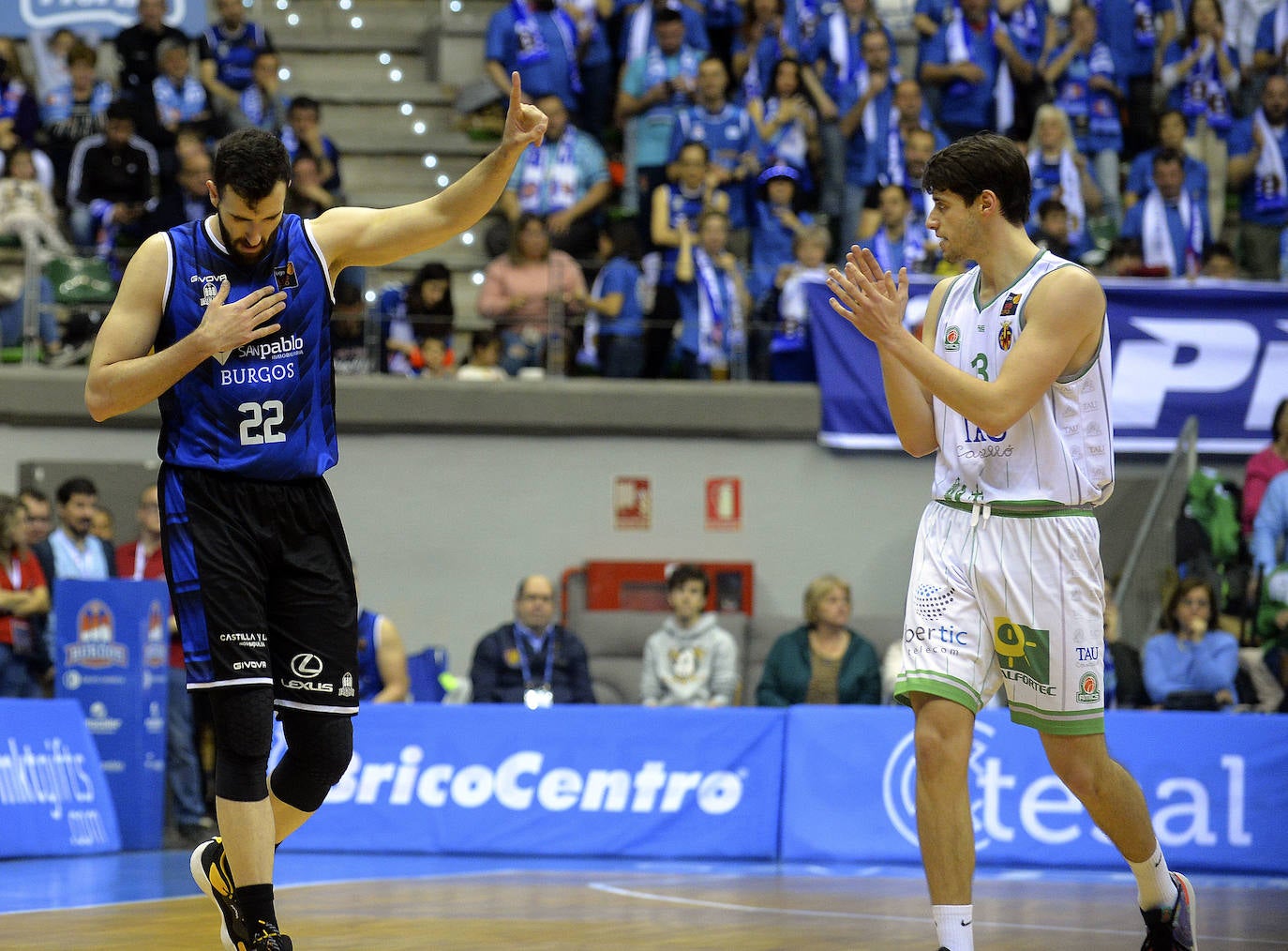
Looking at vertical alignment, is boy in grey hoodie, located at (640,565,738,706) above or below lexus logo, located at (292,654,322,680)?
below

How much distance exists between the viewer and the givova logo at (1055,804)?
10.0 meters

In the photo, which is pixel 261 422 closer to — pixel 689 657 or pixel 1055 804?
pixel 1055 804

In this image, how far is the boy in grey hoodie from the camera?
11.8m

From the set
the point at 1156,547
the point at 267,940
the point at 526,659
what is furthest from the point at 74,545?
the point at 1156,547

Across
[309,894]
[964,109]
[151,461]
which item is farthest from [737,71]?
[309,894]

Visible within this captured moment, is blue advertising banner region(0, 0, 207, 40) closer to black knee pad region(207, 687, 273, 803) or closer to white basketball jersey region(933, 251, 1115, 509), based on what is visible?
black knee pad region(207, 687, 273, 803)

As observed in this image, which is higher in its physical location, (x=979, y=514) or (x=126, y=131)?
(x=126, y=131)

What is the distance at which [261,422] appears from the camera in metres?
5.27

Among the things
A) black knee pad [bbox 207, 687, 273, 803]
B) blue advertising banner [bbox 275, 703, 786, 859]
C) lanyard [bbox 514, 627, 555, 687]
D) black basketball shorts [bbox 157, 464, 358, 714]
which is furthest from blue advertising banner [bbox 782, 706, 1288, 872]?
black knee pad [bbox 207, 687, 273, 803]

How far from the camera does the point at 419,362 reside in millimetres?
14367

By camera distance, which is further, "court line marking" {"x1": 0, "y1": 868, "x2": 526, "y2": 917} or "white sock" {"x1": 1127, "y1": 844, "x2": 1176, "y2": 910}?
"court line marking" {"x1": 0, "y1": 868, "x2": 526, "y2": 917}

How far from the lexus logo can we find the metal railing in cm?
953

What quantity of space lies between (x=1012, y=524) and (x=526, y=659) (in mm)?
6688

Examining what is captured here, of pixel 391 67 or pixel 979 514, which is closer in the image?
pixel 979 514
